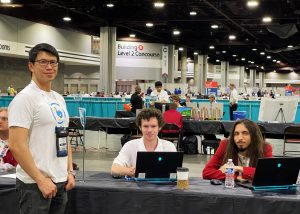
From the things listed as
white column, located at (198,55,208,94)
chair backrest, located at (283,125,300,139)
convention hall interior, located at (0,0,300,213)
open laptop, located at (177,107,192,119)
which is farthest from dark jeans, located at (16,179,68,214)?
white column, located at (198,55,208,94)

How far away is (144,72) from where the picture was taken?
2970 centimetres

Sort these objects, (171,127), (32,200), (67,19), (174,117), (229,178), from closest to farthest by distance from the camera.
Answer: (32,200) → (229,178) → (171,127) → (174,117) → (67,19)

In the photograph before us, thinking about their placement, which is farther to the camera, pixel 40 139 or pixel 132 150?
pixel 132 150

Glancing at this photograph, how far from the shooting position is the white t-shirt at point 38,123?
220cm

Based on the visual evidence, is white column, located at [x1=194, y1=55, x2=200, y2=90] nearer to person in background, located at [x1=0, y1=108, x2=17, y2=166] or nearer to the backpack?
the backpack

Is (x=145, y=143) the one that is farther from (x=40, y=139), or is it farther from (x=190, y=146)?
(x=190, y=146)

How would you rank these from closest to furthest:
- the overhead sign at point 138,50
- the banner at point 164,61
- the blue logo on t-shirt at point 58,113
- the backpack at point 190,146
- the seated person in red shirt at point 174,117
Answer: the blue logo on t-shirt at point 58,113
the seated person in red shirt at point 174,117
the backpack at point 190,146
the overhead sign at point 138,50
the banner at point 164,61

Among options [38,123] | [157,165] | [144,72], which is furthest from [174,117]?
[144,72]

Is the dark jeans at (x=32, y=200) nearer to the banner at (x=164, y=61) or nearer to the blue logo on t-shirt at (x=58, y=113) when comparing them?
the blue logo on t-shirt at (x=58, y=113)

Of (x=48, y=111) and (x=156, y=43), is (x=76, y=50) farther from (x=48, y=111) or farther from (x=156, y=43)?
(x=48, y=111)

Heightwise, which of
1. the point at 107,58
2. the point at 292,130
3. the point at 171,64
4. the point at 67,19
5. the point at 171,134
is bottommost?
the point at 171,134

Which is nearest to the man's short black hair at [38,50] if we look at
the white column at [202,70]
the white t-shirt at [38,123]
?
the white t-shirt at [38,123]

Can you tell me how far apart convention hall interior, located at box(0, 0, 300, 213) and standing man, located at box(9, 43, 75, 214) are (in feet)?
2.49

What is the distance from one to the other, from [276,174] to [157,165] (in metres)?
0.78
